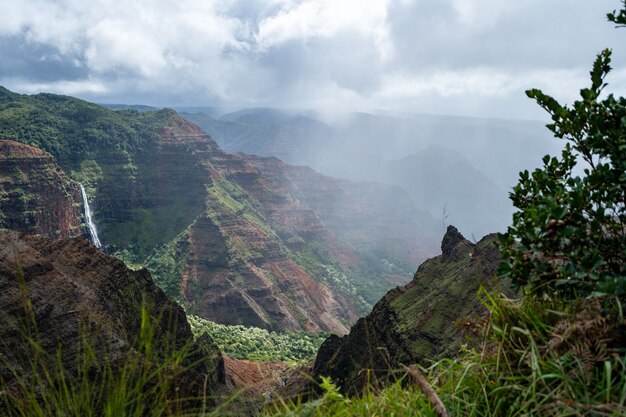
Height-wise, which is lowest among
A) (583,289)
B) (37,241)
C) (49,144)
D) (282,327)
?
(282,327)

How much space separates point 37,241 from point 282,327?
8379cm

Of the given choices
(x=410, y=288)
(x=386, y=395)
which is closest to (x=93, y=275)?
(x=410, y=288)

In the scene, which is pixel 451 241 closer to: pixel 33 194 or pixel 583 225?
pixel 583 225

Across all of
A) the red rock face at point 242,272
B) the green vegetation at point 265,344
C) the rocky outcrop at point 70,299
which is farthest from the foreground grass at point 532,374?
the red rock face at point 242,272

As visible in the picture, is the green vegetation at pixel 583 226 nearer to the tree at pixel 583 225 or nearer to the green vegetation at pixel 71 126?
the tree at pixel 583 225

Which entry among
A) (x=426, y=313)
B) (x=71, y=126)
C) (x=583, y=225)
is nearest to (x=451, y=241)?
(x=426, y=313)

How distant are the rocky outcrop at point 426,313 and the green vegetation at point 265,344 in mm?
37374

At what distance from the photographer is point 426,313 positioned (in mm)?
34219

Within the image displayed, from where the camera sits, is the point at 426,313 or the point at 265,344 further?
the point at 265,344

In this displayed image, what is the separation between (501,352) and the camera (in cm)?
374

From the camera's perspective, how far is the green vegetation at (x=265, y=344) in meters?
80.7

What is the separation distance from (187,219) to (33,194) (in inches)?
1827

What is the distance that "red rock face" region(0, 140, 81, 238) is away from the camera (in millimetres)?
101750

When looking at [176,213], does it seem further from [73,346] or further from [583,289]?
[583,289]
